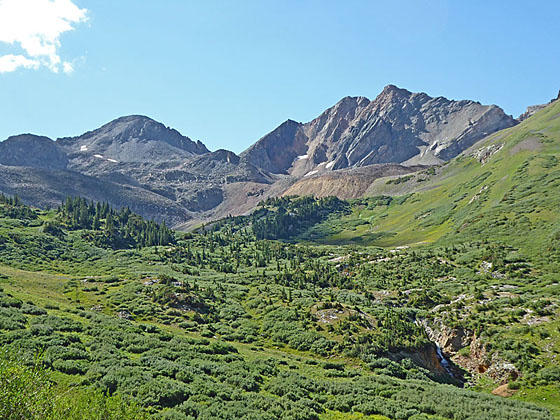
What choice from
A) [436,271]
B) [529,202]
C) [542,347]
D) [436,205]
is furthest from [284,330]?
[436,205]

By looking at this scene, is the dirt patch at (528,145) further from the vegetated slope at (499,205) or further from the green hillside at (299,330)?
the green hillside at (299,330)

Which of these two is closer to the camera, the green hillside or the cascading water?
the green hillside

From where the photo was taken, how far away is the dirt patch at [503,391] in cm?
3416

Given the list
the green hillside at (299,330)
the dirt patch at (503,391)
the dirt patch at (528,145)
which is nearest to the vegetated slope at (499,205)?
the dirt patch at (528,145)

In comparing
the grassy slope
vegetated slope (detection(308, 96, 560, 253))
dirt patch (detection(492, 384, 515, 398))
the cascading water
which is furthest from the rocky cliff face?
vegetated slope (detection(308, 96, 560, 253))

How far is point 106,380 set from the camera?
20.1m

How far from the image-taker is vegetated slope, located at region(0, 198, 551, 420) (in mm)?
20484

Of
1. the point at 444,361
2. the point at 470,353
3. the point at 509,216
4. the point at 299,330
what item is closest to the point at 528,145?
the point at 509,216

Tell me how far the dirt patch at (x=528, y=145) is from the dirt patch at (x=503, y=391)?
15204cm

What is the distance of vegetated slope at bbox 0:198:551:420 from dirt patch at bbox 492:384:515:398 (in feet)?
16.0

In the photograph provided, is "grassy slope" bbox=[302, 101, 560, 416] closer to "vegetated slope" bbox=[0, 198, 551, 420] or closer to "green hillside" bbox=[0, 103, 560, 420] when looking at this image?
"green hillside" bbox=[0, 103, 560, 420]

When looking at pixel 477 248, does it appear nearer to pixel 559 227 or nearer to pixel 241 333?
pixel 559 227

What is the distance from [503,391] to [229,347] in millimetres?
26542

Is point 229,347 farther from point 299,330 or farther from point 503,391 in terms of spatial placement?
point 503,391
